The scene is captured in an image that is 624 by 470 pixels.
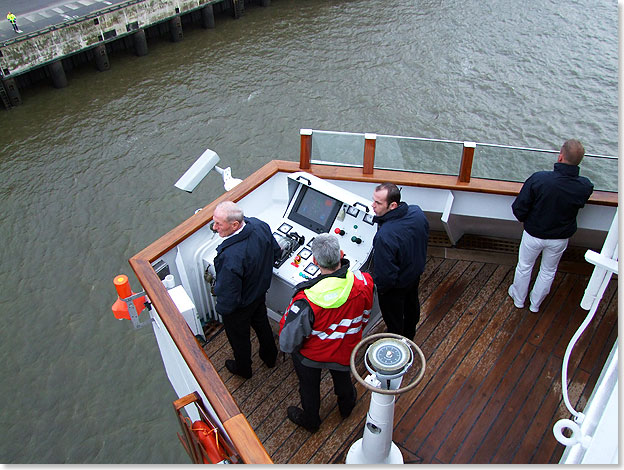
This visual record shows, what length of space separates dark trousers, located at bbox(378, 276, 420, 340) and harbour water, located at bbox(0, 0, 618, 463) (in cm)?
406

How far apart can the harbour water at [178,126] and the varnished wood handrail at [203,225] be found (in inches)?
144

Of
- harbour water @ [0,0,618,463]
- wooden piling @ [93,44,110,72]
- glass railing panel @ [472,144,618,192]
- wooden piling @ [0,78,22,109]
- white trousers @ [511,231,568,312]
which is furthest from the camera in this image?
wooden piling @ [93,44,110,72]

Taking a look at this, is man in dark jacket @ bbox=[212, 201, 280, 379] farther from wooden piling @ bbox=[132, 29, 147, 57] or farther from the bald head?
wooden piling @ bbox=[132, 29, 147, 57]

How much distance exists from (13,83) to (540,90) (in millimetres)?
12781

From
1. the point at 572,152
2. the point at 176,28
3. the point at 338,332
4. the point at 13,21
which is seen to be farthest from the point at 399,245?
the point at 176,28

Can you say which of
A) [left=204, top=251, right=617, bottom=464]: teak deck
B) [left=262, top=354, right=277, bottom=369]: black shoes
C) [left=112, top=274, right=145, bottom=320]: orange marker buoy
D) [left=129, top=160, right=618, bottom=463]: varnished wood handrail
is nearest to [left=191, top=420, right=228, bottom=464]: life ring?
[left=129, top=160, right=618, bottom=463]: varnished wood handrail

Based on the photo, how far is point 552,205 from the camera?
425 centimetres

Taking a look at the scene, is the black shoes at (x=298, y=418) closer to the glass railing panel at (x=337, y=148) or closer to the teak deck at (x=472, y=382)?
the teak deck at (x=472, y=382)

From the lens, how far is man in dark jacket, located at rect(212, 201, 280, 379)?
374 cm

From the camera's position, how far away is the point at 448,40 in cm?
1598

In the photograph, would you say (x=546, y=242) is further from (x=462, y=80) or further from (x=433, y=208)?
(x=462, y=80)

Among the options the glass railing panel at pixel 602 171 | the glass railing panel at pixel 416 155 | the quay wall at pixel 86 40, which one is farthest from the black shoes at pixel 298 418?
the quay wall at pixel 86 40

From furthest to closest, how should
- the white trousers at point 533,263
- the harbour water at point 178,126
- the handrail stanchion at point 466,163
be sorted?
the harbour water at point 178,126 < the handrail stanchion at point 466,163 < the white trousers at point 533,263

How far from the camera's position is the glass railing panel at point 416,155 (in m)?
5.19
